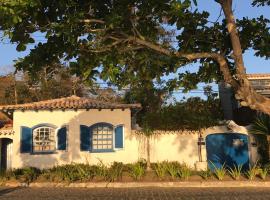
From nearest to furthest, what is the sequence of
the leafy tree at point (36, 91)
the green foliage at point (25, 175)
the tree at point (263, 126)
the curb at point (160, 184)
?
the curb at point (160, 184) < the green foliage at point (25, 175) < the tree at point (263, 126) < the leafy tree at point (36, 91)

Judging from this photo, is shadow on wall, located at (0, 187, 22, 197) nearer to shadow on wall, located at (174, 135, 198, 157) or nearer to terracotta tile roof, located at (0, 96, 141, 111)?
terracotta tile roof, located at (0, 96, 141, 111)

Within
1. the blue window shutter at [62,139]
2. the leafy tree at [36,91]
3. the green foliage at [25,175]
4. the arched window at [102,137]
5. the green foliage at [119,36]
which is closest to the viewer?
the green foliage at [119,36]

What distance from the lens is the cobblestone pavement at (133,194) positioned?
1316 cm

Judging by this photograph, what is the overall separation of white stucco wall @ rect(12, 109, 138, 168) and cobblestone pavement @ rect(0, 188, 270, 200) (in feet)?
19.5

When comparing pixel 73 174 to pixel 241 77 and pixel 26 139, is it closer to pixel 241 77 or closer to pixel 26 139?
pixel 26 139

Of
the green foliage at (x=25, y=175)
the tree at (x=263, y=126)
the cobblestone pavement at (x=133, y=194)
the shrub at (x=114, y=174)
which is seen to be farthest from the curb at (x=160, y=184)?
the tree at (x=263, y=126)

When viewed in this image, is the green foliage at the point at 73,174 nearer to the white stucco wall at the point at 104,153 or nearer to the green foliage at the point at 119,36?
the white stucco wall at the point at 104,153

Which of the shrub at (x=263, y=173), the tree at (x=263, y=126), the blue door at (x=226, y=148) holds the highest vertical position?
the tree at (x=263, y=126)

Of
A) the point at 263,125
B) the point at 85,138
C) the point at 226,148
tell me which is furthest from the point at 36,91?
the point at 263,125

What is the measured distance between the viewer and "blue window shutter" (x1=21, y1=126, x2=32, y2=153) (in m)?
22.1

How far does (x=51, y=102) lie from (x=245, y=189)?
11.8m

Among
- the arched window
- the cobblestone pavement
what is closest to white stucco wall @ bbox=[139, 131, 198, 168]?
the arched window

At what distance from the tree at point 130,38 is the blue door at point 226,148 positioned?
32.8 feet

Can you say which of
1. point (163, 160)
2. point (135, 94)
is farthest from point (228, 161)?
point (135, 94)
